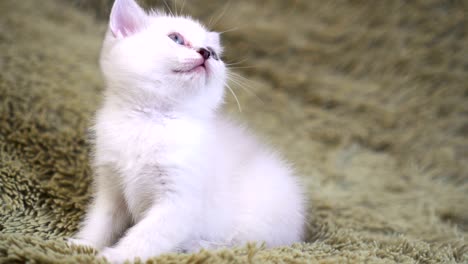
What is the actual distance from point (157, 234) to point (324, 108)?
124 centimetres

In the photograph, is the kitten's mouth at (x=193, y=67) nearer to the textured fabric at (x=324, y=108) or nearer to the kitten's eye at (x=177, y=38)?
the kitten's eye at (x=177, y=38)

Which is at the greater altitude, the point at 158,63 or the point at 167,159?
the point at 158,63

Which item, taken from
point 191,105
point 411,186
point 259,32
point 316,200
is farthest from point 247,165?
point 259,32

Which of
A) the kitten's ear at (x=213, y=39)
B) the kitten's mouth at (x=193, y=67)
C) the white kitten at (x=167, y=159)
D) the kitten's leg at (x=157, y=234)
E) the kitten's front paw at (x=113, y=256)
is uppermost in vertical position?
the kitten's ear at (x=213, y=39)

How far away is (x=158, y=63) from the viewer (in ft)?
2.95

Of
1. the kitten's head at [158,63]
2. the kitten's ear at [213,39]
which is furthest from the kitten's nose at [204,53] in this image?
the kitten's ear at [213,39]

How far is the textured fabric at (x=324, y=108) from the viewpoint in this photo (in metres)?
1.16

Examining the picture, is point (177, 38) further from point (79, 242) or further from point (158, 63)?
point (79, 242)

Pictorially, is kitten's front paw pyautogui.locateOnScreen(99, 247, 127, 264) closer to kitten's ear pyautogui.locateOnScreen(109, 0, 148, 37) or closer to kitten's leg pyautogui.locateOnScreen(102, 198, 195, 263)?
kitten's leg pyautogui.locateOnScreen(102, 198, 195, 263)

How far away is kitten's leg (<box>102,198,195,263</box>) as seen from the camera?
80 centimetres

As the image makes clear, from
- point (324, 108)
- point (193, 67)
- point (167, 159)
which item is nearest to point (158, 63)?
point (193, 67)

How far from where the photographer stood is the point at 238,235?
99 cm

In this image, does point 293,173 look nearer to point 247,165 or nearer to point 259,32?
point 247,165

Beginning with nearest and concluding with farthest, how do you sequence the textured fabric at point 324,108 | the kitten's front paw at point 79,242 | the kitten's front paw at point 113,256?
the kitten's front paw at point 113,256 < the kitten's front paw at point 79,242 < the textured fabric at point 324,108
